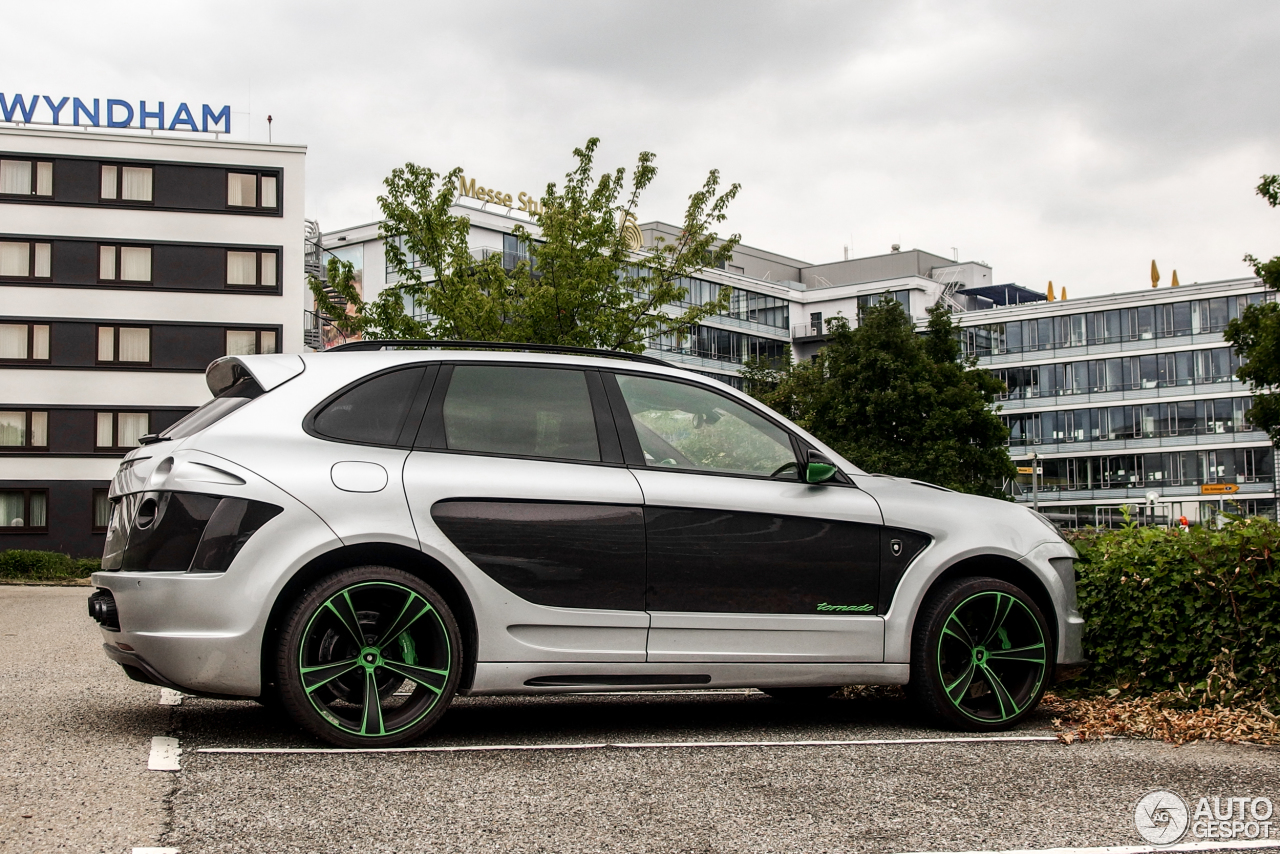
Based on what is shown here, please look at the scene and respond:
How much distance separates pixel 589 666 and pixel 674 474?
95 centimetres

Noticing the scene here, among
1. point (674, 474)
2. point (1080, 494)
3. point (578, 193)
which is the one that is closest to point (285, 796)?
point (674, 474)

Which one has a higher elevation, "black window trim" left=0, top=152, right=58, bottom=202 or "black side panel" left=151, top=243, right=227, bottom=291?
"black window trim" left=0, top=152, right=58, bottom=202

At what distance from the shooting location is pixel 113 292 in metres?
47.8

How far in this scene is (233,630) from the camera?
5238 millimetres

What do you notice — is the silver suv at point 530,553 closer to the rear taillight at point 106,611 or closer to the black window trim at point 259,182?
the rear taillight at point 106,611

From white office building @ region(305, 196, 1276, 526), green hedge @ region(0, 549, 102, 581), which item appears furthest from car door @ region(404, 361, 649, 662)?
white office building @ region(305, 196, 1276, 526)

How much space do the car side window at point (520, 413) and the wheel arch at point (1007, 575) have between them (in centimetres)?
186

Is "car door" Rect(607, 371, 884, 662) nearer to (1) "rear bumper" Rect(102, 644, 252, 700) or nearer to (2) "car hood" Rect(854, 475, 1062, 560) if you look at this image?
(2) "car hood" Rect(854, 475, 1062, 560)

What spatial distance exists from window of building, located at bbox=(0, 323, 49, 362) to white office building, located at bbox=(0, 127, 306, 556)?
0.05 meters

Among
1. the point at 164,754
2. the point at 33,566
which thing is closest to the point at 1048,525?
the point at 164,754

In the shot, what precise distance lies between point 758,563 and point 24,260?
4754 cm

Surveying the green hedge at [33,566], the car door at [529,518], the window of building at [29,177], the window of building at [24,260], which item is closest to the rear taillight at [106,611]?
the car door at [529,518]

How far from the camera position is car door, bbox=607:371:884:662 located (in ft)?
19.2

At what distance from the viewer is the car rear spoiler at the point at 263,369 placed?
5746mm
